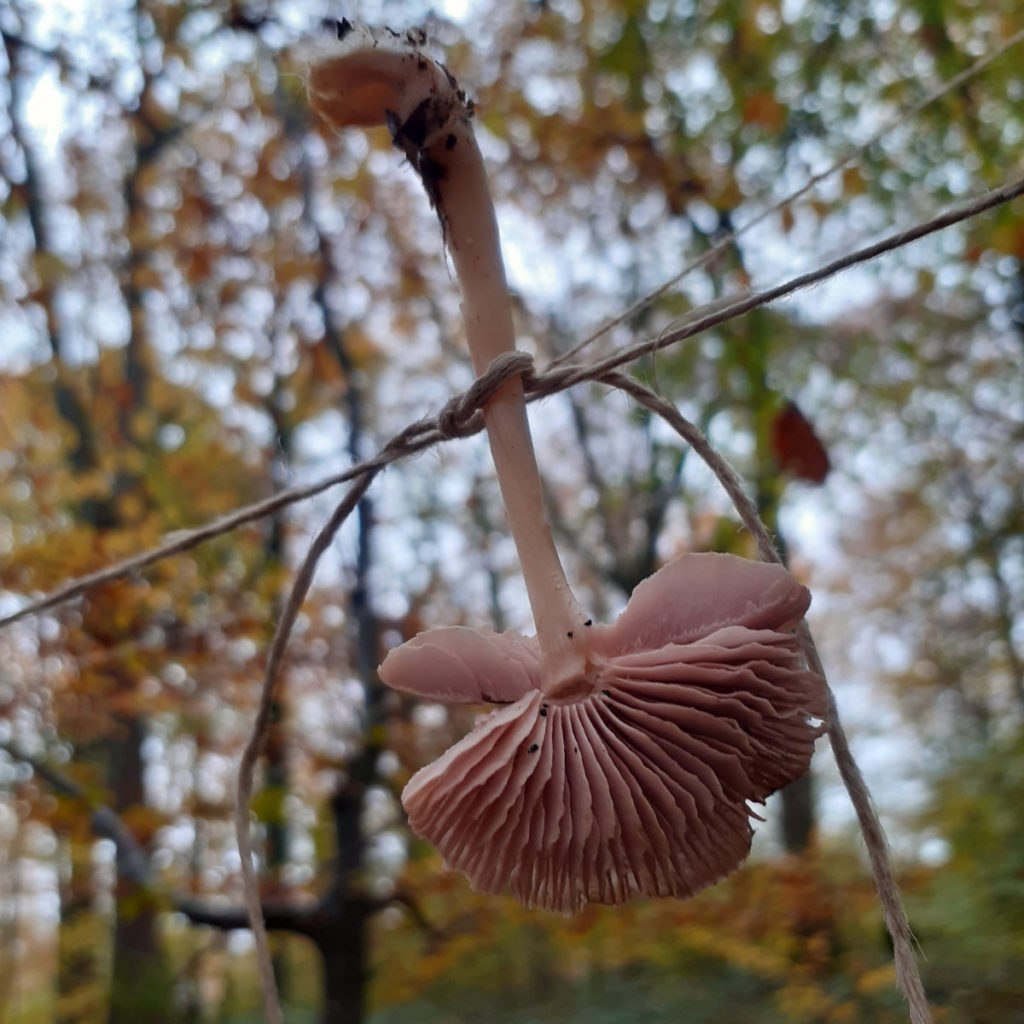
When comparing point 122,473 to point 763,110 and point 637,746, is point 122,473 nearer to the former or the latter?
point 763,110

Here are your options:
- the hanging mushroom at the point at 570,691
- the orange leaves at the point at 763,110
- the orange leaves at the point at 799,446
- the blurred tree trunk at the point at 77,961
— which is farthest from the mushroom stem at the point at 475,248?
the blurred tree trunk at the point at 77,961

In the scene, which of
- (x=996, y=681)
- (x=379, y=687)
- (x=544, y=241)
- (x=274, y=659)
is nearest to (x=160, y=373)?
(x=544, y=241)

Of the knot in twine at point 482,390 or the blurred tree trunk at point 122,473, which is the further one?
the blurred tree trunk at point 122,473

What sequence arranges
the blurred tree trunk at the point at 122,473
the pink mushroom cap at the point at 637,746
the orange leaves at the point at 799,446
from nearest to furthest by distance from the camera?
the pink mushroom cap at the point at 637,746, the orange leaves at the point at 799,446, the blurred tree trunk at the point at 122,473

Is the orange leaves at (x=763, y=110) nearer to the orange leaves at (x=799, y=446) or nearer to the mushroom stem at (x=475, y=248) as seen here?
the orange leaves at (x=799, y=446)

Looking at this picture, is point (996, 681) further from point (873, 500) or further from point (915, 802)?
point (915, 802)

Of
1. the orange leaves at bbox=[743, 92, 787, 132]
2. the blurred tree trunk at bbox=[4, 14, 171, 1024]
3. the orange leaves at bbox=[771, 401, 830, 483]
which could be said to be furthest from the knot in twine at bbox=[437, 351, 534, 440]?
the blurred tree trunk at bbox=[4, 14, 171, 1024]

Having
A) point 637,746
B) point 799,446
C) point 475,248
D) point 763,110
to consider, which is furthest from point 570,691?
point 763,110
